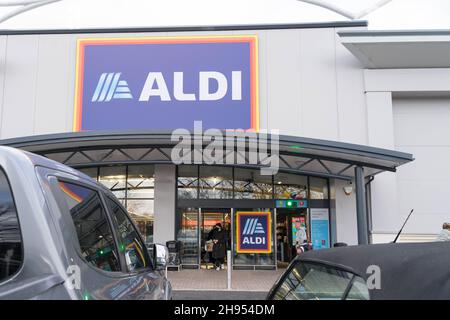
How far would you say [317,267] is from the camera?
9.12ft

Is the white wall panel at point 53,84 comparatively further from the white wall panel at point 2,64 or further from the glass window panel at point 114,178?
the glass window panel at point 114,178

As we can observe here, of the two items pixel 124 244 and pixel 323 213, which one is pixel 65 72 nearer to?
pixel 323 213

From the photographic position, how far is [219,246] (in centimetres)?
1558

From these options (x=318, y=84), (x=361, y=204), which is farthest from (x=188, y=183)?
(x=361, y=204)

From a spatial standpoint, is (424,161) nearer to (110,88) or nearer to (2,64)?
(110,88)

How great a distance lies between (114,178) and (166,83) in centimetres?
412

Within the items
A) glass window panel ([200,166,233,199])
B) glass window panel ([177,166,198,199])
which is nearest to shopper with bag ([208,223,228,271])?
glass window panel ([200,166,233,199])

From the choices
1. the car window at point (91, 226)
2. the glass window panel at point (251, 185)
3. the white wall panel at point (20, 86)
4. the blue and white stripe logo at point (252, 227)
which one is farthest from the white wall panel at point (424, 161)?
the car window at point (91, 226)

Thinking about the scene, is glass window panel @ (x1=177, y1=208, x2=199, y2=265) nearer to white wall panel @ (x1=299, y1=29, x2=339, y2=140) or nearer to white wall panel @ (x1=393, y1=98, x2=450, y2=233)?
white wall panel @ (x1=299, y1=29, x2=339, y2=140)

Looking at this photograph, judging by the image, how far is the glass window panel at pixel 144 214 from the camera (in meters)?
16.1

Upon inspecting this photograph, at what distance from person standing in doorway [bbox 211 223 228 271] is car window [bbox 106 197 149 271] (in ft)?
39.5

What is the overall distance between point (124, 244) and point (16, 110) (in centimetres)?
1452

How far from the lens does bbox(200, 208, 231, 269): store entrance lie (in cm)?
1622
